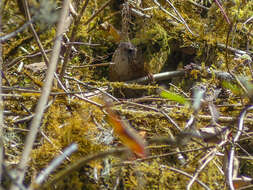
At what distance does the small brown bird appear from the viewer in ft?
4.62

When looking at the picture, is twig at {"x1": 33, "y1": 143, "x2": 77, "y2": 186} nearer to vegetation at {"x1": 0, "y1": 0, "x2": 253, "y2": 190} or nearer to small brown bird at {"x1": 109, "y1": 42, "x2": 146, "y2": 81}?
vegetation at {"x1": 0, "y1": 0, "x2": 253, "y2": 190}

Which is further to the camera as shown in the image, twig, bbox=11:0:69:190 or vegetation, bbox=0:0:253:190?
vegetation, bbox=0:0:253:190

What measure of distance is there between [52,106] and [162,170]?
0.33 metres

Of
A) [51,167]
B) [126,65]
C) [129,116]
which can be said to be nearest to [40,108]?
[51,167]

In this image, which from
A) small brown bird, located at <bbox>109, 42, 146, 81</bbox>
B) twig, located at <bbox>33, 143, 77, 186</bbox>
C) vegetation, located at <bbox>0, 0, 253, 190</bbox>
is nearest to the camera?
twig, located at <bbox>33, 143, 77, 186</bbox>

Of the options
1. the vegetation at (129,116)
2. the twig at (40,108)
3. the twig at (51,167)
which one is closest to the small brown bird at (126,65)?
the vegetation at (129,116)

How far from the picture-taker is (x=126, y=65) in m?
1.41

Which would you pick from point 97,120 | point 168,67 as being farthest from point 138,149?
point 168,67

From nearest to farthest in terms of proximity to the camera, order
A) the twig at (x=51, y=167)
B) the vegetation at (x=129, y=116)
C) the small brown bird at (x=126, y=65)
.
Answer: the twig at (x=51, y=167) → the vegetation at (x=129, y=116) → the small brown bird at (x=126, y=65)

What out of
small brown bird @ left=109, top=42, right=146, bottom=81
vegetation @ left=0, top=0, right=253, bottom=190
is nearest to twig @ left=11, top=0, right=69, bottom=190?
vegetation @ left=0, top=0, right=253, bottom=190

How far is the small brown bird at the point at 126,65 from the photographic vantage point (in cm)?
141

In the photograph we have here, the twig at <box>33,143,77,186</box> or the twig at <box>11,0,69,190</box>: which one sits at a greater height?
the twig at <box>11,0,69,190</box>

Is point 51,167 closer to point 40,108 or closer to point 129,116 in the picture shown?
point 40,108

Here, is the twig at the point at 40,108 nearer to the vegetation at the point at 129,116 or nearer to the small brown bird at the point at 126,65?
the vegetation at the point at 129,116
